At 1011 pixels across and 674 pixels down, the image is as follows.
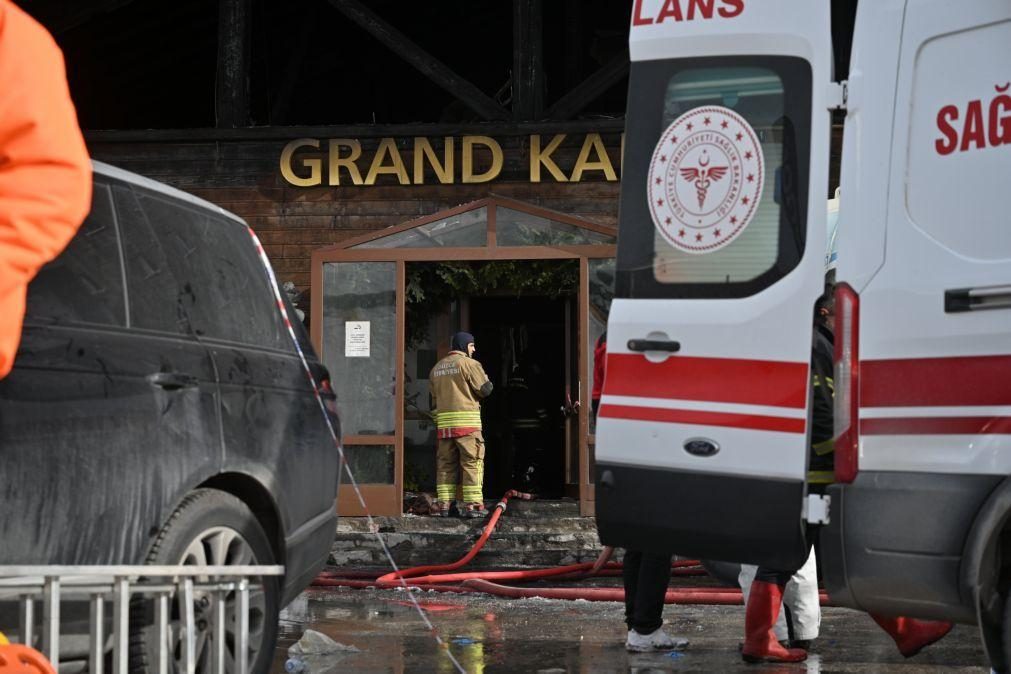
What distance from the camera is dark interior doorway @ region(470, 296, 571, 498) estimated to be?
55.2 ft

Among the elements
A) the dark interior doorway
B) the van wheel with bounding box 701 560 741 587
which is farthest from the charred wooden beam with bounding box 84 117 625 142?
the van wheel with bounding box 701 560 741 587

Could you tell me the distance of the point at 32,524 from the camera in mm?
3787

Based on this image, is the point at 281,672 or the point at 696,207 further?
the point at 281,672

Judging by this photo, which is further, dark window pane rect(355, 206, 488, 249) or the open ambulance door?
dark window pane rect(355, 206, 488, 249)

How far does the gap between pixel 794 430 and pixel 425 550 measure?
7664mm

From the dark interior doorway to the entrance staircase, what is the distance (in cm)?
450

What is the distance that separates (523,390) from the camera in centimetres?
1709

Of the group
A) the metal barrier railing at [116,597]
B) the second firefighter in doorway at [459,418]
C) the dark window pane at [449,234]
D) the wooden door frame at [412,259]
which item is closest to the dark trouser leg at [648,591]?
the metal barrier railing at [116,597]

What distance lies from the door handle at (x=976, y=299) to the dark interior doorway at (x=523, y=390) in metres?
12.7

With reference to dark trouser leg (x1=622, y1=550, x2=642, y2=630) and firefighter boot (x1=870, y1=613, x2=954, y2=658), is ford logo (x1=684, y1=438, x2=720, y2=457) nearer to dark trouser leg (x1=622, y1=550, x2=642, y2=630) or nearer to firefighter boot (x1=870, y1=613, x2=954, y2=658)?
firefighter boot (x1=870, y1=613, x2=954, y2=658)

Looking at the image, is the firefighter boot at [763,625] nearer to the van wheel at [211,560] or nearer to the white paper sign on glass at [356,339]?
the van wheel at [211,560]

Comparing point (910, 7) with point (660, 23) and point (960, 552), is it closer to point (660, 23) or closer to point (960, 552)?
point (660, 23)

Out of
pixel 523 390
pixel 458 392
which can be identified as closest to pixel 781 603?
pixel 458 392

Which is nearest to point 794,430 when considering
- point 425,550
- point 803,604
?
point 803,604
